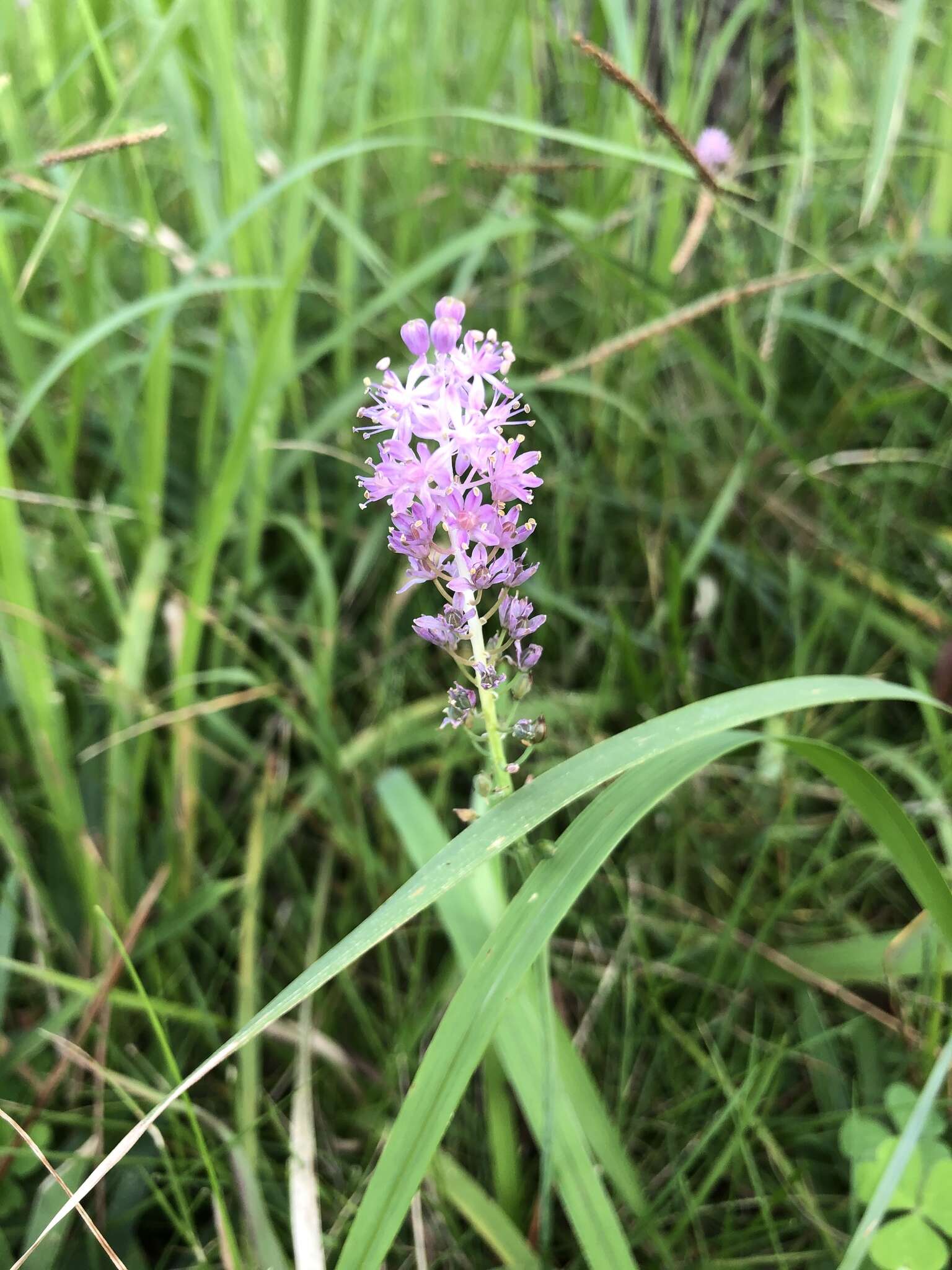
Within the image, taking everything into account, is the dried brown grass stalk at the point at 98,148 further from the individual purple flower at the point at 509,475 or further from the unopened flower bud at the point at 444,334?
the individual purple flower at the point at 509,475

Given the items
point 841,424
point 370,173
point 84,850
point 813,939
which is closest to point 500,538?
point 84,850

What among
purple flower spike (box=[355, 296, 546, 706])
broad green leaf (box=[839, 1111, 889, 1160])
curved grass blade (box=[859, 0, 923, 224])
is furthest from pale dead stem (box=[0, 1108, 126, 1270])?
curved grass blade (box=[859, 0, 923, 224])

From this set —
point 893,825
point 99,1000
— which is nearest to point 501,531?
point 893,825

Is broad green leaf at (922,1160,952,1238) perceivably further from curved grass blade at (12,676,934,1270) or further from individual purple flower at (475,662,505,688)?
individual purple flower at (475,662,505,688)

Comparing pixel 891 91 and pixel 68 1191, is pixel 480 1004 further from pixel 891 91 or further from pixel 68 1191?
pixel 891 91

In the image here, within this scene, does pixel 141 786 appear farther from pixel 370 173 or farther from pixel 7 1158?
pixel 370 173
